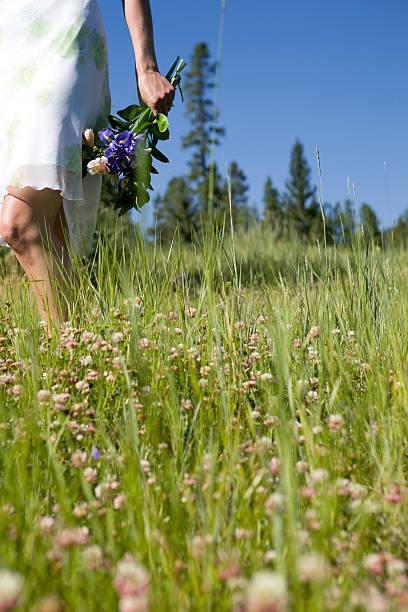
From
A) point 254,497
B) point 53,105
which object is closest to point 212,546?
point 254,497

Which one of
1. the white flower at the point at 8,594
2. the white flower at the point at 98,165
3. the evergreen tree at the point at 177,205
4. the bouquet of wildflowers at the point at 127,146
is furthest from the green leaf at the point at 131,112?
the evergreen tree at the point at 177,205

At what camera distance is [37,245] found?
2.28 m

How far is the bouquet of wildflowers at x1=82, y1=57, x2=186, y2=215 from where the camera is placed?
7.88 ft

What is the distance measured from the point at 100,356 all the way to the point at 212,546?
1.03 meters

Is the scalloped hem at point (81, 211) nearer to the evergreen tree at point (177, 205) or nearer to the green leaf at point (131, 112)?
the green leaf at point (131, 112)

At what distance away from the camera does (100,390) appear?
5.07 ft

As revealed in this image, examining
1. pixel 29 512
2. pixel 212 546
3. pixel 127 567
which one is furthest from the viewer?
pixel 29 512

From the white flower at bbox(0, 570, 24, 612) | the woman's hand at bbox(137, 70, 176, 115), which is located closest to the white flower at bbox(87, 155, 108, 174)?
the woman's hand at bbox(137, 70, 176, 115)

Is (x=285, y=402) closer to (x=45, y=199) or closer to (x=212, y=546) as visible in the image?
(x=212, y=546)

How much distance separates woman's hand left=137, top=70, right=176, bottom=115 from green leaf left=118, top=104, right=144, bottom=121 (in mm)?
132

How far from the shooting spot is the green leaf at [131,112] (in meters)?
2.57

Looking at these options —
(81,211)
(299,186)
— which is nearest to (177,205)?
(299,186)

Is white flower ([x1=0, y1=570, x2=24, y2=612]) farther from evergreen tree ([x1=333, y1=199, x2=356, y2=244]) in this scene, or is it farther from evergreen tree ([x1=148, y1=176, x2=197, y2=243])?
evergreen tree ([x1=148, y1=176, x2=197, y2=243])

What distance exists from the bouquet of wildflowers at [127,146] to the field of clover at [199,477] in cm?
64
